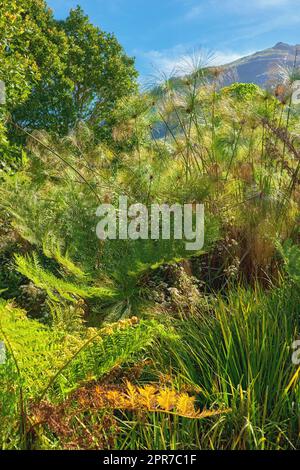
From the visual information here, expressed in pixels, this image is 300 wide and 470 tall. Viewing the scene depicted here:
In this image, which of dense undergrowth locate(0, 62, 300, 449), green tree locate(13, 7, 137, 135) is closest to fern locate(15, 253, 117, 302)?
dense undergrowth locate(0, 62, 300, 449)

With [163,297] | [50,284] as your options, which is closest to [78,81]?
[163,297]

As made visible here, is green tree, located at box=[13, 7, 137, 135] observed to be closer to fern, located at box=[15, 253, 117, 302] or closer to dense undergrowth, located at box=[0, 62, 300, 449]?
dense undergrowth, located at box=[0, 62, 300, 449]

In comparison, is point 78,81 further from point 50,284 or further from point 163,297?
point 50,284

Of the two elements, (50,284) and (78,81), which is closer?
(50,284)

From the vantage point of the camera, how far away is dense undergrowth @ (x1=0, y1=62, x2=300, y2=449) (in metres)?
1.88

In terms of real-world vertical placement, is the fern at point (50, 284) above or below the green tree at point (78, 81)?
below

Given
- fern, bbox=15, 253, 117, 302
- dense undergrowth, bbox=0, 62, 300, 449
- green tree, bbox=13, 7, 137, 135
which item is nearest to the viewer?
dense undergrowth, bbox=0, 62, 300, 449

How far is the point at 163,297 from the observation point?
320 cm

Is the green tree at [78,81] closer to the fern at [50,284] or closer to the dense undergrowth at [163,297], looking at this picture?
the dense undergrowth at [163,297]

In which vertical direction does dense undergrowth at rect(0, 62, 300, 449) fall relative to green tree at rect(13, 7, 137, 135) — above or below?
below

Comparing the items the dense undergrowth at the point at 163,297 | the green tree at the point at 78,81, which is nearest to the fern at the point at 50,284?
the dense undergrowth at the point at 163,297

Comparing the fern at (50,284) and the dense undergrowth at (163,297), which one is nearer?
the dense undergrowth at (163,297)

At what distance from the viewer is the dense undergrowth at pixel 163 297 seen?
74.2 inches

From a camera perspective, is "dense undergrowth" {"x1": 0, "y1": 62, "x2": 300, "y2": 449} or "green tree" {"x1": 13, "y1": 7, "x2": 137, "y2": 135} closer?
"dense undergrowth" {"x1": 0, "y1": 62, "x2": 300, "y2": 449}
